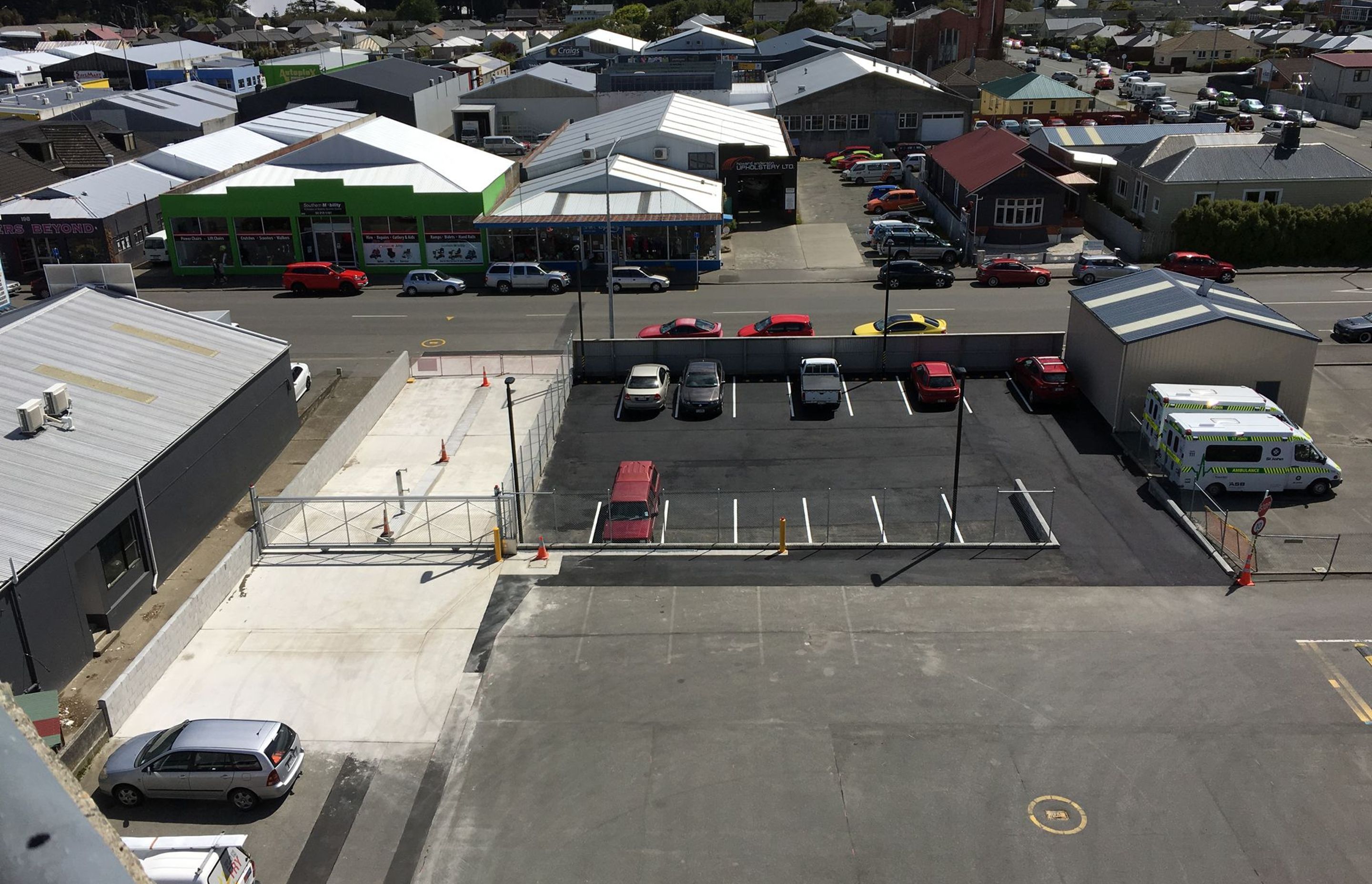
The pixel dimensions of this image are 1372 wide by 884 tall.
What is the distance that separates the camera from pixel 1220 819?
1744 cm

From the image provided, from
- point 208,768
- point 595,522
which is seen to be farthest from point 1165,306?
point 208,768

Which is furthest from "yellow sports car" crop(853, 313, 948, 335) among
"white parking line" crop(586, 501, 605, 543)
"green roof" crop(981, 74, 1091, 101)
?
"green roof" crop(981, 74, 1091, 101)

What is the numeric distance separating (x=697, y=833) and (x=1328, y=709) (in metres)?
12.4

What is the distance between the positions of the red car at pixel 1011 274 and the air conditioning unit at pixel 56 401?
3782 cm

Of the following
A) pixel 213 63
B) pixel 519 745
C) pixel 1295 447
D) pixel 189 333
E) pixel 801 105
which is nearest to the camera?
pixel 519 745

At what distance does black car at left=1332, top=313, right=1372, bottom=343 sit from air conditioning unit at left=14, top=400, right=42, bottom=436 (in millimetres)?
43384

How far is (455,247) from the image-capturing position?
52344 millimetres

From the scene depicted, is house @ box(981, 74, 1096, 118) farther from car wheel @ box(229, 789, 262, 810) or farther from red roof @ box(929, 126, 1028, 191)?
car wheel @ box(229, 789, 262, 810)

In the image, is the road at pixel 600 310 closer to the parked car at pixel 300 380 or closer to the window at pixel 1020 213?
the parked car at pixel 300 380

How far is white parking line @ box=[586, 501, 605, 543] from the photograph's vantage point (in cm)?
2712

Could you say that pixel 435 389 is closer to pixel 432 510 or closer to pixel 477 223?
pixel 432 510

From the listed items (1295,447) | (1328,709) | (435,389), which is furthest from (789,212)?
(1328,709)

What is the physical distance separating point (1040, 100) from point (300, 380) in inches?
2834

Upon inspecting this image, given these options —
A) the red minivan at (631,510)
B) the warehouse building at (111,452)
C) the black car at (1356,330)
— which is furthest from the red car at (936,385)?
the warehouse building at (111,452)
